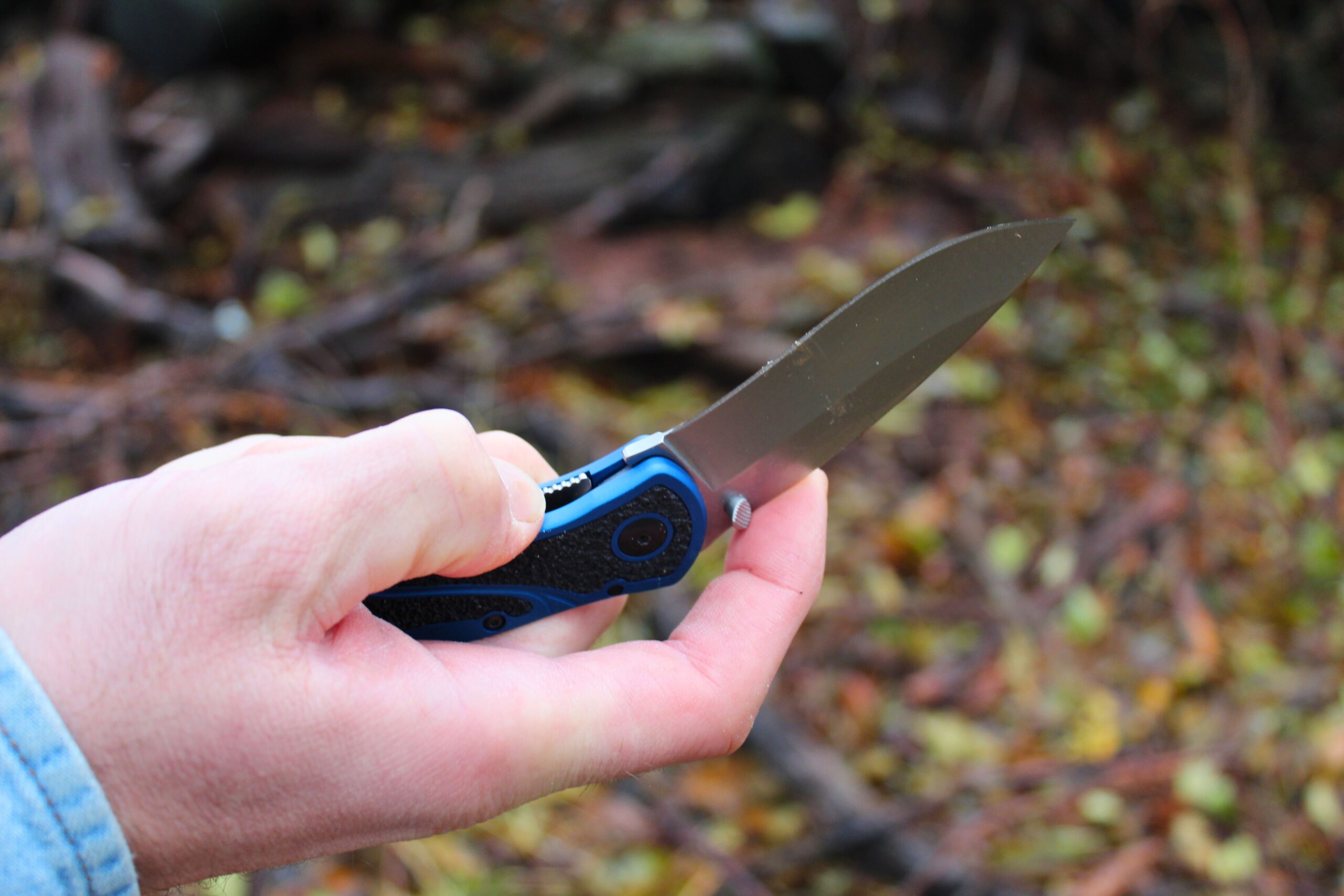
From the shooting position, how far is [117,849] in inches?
34.0

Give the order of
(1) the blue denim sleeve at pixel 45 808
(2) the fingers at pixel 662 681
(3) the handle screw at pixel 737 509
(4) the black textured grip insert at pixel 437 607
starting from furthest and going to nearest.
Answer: (3) the handle screw at pixel 737 509, (4) the black textured grip insert at pixel 437 607, (2) the fingers at pixel 662 681, (1) the blue denim sleeve at pixel 45 808

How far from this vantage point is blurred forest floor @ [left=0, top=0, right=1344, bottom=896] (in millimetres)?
2375

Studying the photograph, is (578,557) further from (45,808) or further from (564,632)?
(45,808)

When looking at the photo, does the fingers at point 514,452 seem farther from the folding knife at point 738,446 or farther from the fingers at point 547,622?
the folding knife at point 738,446

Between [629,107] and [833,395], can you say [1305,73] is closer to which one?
[629,107]

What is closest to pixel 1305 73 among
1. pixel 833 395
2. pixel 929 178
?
pixel 929 178

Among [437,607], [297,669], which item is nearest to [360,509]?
[297,669]

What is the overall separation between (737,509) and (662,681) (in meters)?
0.26

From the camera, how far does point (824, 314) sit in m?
3.79

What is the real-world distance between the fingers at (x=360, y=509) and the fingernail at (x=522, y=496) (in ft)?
0.21

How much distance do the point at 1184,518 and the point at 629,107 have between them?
10.9 ft

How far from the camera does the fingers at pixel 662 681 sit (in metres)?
1.05

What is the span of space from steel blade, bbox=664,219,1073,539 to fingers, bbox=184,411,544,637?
32cm

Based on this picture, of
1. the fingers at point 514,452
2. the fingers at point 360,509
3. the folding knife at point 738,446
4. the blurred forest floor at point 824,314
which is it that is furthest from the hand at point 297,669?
the blurred forest floor at point 824,314
